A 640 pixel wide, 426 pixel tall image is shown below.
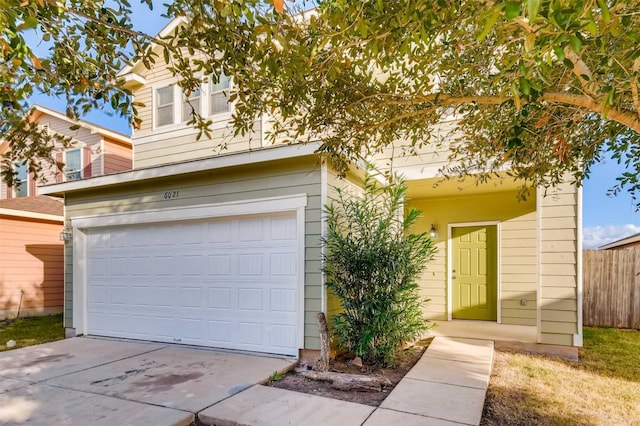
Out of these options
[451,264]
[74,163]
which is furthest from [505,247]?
[74,163]

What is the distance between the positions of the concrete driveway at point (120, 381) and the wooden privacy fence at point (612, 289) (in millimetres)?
7123

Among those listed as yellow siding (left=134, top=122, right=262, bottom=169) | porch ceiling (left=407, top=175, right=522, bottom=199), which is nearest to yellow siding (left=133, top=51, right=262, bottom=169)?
yellow siding (left=134, top=122, right=262, bottom=169)

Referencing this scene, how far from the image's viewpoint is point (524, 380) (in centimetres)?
457

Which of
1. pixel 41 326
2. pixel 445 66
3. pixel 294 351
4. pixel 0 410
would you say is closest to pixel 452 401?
pixel 294 351

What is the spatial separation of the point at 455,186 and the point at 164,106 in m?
6.87

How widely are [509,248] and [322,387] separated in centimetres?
521

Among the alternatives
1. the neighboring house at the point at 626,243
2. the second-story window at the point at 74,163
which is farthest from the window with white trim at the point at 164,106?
the neighboring house at the point at 626,243

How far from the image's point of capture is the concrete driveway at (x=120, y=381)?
140 inches

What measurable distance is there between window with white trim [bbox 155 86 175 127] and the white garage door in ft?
10.1

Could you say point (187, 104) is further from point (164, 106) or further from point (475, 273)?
point (475, 273)

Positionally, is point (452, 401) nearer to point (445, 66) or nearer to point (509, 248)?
point (445, 66)

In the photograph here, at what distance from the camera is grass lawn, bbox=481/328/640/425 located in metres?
3.57

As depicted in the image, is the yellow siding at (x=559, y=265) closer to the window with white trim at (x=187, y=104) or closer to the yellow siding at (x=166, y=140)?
the yellow siding at (x=166, y=140)

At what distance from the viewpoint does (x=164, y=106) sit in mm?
9031
